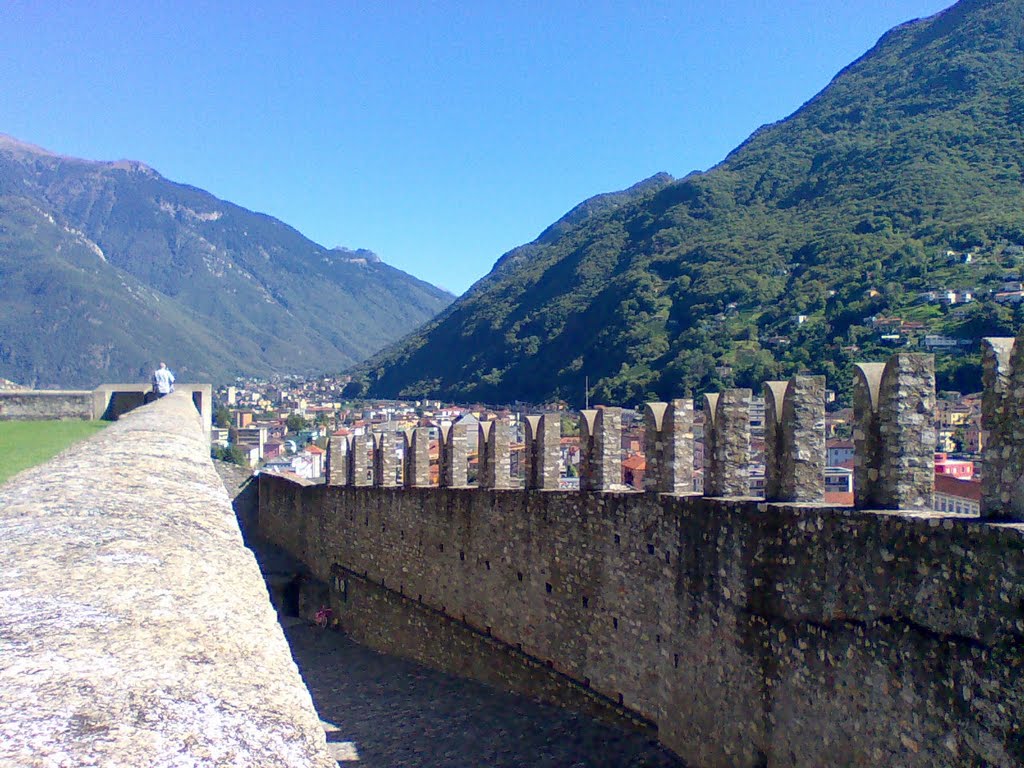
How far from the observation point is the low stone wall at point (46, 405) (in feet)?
52.5

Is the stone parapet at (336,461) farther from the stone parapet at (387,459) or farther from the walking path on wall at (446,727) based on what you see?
the walking path on wall at (446,727)

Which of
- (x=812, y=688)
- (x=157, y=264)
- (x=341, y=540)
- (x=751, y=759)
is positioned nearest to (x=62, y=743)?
(x=812, y=688)

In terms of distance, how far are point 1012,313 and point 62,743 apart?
125 ft

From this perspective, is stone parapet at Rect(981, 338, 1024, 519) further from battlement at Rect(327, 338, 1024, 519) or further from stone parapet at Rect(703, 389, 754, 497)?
stone parapet at Rect(703, 389, 754, 497)

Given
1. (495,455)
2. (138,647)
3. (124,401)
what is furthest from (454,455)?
(124,401)

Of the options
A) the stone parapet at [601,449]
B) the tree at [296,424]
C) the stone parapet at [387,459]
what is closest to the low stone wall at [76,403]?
the stone parapet at [387,459]

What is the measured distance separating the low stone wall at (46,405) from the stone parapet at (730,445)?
13.9m

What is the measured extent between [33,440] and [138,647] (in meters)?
10.6

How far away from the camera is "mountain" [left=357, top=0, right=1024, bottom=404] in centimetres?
3881

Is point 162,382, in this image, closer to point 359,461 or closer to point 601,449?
point 359,461

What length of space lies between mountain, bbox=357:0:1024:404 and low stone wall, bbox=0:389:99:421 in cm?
2329

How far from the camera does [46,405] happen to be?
1628 centimetres

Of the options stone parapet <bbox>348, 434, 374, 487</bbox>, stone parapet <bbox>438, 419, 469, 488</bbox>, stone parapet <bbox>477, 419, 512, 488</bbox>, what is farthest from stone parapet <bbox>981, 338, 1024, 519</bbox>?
stone parapet <bbox>348, 434, 374, 487</bbox>

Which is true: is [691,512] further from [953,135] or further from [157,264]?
[157,264]
